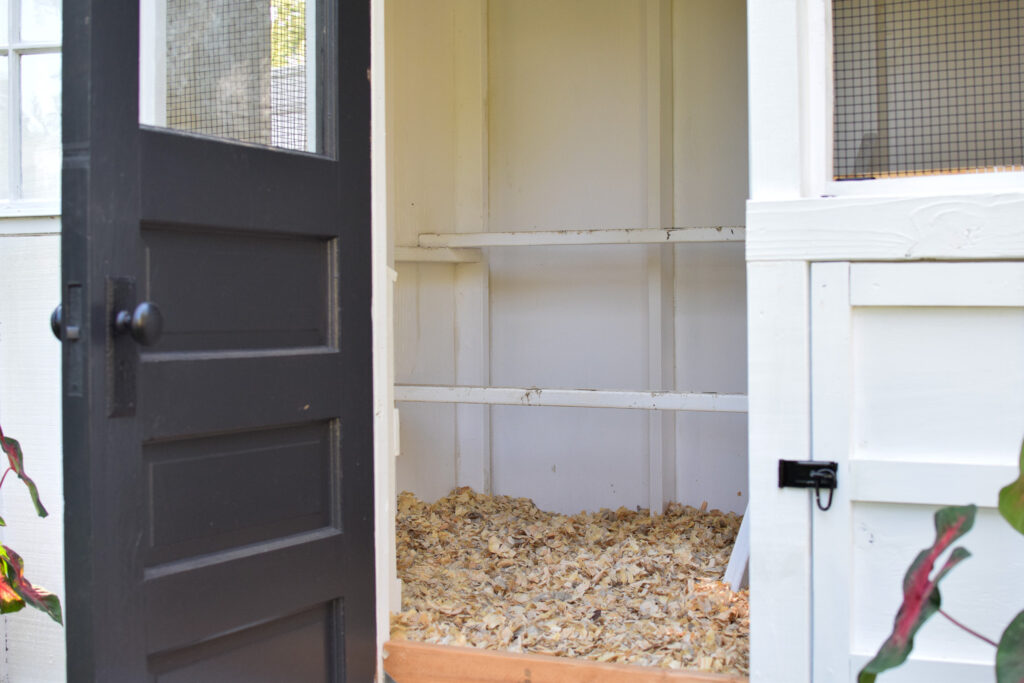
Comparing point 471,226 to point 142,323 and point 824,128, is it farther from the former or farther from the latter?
point 142,323

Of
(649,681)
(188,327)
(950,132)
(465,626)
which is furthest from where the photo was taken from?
(465,626)

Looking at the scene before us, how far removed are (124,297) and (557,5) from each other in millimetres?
2593

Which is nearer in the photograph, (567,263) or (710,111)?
(710,111)

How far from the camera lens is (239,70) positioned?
170cm

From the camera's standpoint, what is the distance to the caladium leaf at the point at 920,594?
1.11 metres

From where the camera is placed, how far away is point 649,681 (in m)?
1.96

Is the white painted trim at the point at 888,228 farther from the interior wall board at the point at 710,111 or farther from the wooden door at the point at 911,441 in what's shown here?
the interior wall board at the point at 710,111

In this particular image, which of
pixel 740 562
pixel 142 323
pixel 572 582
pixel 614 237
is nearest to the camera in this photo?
pixel 142 323

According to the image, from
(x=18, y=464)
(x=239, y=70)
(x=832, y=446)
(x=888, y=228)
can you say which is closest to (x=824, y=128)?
(x=888, y=228)

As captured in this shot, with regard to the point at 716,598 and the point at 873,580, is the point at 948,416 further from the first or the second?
the point at 716,598

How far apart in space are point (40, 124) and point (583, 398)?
1734 millimetres

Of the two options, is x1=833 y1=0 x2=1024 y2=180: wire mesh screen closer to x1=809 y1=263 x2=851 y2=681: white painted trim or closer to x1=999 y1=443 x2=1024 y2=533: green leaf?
x1=809 y1=263 x2=851 y2=681: white painted trim

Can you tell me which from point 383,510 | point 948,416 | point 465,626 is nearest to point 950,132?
point 948,416

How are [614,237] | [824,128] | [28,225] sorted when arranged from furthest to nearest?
[614,237], [28,225], [824,128]
